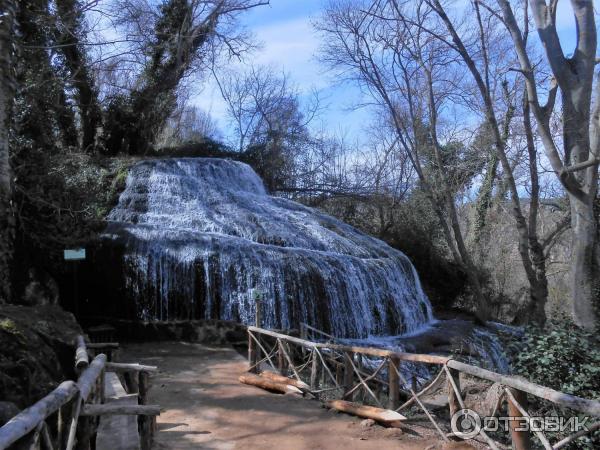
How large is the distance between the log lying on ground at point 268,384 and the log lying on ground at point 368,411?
0.87 meters

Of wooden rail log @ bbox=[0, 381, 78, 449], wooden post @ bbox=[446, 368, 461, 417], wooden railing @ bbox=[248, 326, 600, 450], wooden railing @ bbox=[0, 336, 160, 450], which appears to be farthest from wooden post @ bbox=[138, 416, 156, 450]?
wooden post @ bbox=[446, 368, 461, 417]

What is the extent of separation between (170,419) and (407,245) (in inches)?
629

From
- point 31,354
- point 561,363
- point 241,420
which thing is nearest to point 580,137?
point 561,363

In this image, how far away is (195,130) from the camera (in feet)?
112

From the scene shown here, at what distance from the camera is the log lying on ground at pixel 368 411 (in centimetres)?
511

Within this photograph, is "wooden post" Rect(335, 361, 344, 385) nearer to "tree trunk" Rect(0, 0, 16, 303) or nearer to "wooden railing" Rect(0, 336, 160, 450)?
"wooden railing" Rect(0, 336, 160, 450)

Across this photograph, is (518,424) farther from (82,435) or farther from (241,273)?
(241,273)

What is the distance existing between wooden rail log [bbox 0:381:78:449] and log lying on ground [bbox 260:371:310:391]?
452cm

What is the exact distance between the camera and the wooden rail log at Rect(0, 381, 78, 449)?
1866 millimetres

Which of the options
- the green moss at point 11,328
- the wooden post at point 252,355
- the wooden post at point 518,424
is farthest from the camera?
the wooden post at point 252,355

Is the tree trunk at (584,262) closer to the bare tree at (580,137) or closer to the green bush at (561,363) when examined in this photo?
the bare tree at (580,137)

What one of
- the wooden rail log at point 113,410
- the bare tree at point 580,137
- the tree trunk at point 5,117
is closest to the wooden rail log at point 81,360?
the wooden rail log at point 113,410

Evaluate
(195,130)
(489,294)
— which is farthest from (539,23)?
(195,130)

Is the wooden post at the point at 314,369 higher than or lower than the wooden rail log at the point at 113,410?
lower
